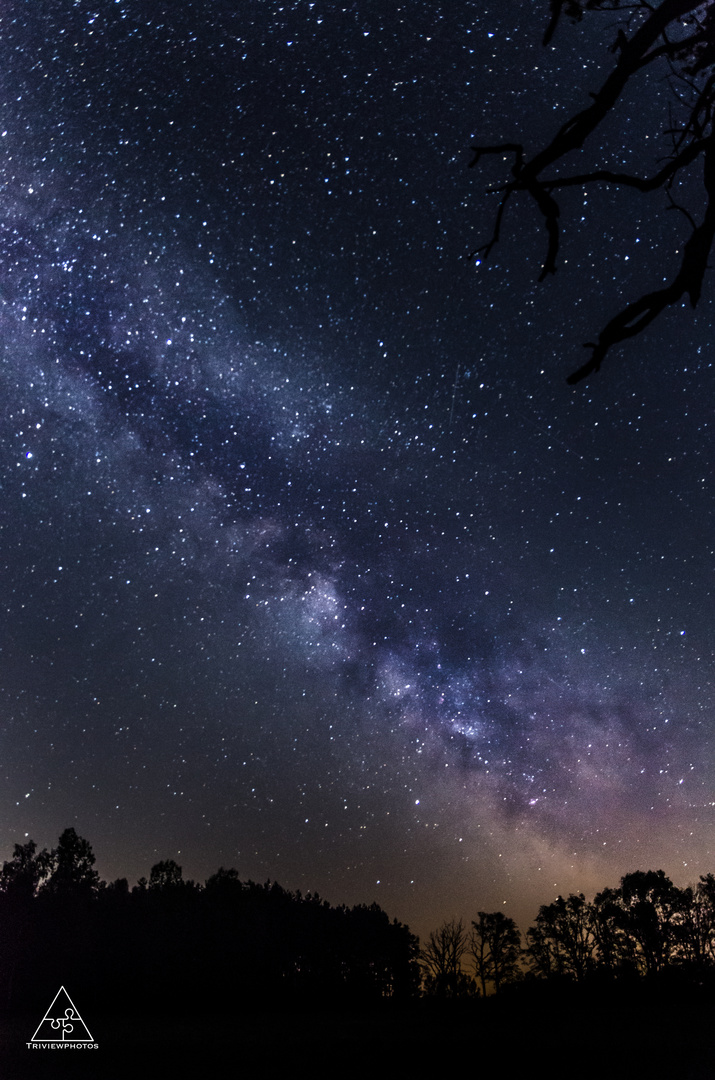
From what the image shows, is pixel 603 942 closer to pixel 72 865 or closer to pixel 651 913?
pixel 651 913

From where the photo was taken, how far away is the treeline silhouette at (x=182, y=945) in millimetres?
37312

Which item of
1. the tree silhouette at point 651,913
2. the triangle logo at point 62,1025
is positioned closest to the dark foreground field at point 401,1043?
the triangle logo at point 62,1025

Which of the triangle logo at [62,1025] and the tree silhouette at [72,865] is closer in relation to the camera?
the triangle logo at [62,1025]

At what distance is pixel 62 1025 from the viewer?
95.2ft

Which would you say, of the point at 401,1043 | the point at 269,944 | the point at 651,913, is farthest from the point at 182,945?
the point at 651,913

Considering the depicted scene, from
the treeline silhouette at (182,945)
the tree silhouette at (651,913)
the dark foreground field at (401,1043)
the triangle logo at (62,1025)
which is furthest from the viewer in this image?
the tree silhouette at (651,913)

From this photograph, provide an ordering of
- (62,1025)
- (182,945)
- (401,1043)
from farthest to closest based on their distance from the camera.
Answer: (182,945) < (62,1025) < (401,1043)

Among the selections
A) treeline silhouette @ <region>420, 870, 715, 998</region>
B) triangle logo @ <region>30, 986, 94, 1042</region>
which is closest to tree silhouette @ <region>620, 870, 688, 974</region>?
treeline silhouette @ <region>420, 870, 715, 998</region>

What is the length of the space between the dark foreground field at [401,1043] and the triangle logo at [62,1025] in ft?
2.14

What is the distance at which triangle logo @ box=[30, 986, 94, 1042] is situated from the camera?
2531 centimetres

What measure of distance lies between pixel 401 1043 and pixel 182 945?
2199 cm

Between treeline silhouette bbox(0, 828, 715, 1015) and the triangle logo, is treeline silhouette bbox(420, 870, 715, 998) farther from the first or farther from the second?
the triangle logo

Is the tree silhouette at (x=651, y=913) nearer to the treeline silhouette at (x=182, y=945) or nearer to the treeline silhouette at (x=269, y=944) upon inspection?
the treeline silhouette at (x=269, y=944)

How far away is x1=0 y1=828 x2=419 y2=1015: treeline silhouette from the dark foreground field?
1.94 meters
